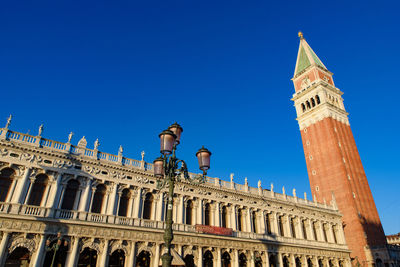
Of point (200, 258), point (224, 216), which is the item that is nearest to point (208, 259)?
point (200, 258)

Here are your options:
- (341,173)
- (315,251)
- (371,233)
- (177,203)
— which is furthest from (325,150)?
(177,203)

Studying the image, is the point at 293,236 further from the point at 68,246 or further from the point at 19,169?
the point at 19,169

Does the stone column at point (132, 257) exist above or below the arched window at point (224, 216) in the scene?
below

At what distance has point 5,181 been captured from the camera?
19.2 metres

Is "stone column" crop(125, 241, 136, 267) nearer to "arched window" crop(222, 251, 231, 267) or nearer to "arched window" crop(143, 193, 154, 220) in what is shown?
"arched window" crop(143, 193, 154, 220)

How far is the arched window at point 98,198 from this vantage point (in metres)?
22.0

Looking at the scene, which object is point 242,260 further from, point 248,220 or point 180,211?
point 180,211

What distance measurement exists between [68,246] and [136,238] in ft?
16.0

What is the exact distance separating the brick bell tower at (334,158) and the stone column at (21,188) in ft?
129

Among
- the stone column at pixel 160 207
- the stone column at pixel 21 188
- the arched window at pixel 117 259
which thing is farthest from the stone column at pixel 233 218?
the stone column at pixel 21 188

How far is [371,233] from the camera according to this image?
39250 millimetres

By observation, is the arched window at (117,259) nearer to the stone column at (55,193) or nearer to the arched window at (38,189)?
the stone column at (55,193)

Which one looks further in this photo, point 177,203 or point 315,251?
point 315,251

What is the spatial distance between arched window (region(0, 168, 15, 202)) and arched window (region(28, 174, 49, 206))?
1462 millimetres
